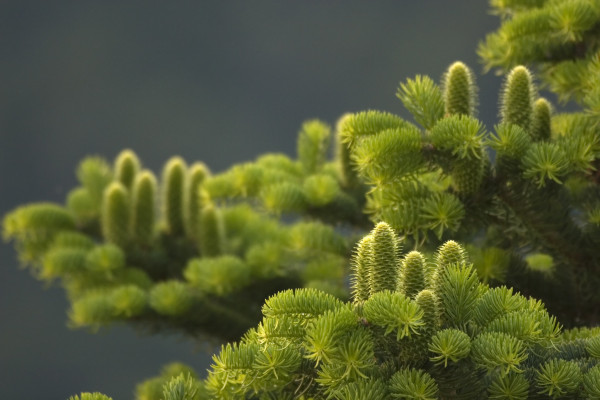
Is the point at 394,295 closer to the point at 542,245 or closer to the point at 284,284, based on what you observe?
the point at 542,245

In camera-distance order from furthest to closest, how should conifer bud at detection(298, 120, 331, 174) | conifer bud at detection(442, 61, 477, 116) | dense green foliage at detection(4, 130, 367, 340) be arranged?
1. conifer bud at detection(298, 120, 331, 174)
2. dense green foliage at detection(4, 130, 367, 340)
3. conifer bud at detection(442, 61, 477, 116)

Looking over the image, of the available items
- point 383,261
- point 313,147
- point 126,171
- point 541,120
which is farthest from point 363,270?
point 126,171

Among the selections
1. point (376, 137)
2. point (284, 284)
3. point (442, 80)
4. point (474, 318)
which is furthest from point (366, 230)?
point (474, 318)

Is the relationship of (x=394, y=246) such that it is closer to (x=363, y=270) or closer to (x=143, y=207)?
(x=363, y=270)

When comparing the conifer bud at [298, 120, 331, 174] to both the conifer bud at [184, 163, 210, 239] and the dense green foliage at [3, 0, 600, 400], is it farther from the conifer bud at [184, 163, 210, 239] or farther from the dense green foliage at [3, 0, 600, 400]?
the conifer bud at [184, 163, 210, 239]

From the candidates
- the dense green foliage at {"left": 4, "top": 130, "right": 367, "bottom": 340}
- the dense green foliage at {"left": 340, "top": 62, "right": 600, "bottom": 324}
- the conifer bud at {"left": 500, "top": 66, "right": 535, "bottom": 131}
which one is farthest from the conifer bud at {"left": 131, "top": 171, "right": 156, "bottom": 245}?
the conifer bud at {"left": 500, "top": 66, "right": 535, "bottom": 131}

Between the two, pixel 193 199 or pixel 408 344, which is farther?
pixel 193 199
